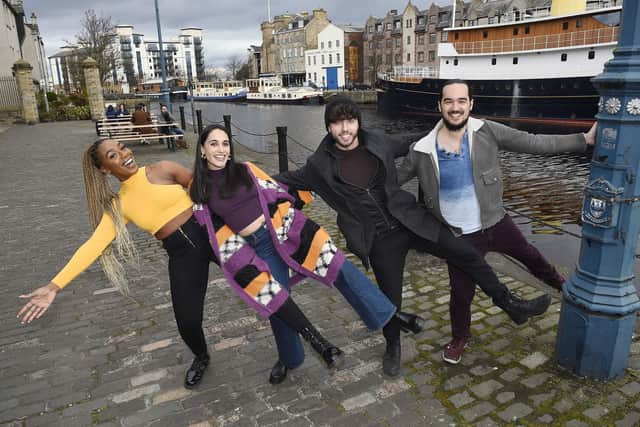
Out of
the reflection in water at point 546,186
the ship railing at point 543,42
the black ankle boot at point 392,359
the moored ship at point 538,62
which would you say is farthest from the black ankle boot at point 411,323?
the ship railing at point 543,42

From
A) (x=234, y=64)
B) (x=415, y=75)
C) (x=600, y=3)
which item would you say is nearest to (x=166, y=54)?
(x=234, y=64)

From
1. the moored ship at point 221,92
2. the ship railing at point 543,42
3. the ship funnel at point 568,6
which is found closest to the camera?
the ship railing at point 543,42

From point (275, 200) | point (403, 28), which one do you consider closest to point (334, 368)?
point (275, 200)

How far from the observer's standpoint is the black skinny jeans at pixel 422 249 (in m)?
2.88

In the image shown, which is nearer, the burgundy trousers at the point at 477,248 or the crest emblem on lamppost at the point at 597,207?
A: the crest emblem on lamppost at the point at 597,207

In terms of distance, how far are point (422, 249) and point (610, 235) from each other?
1049mm

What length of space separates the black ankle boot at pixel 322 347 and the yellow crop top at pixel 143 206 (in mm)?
1041

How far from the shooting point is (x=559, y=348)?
9.85ft

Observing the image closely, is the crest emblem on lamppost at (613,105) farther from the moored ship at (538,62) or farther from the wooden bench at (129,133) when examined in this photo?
the moored ship at (538,62)

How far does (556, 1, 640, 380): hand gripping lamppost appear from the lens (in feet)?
8.11

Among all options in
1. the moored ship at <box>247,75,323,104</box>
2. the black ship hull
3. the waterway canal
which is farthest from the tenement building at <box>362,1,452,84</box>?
the waterway canal

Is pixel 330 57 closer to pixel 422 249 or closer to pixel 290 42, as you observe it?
pixel 290 42

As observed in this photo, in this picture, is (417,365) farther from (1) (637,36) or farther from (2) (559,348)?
(1) (637,36)

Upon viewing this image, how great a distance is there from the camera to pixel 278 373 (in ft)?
9.99
